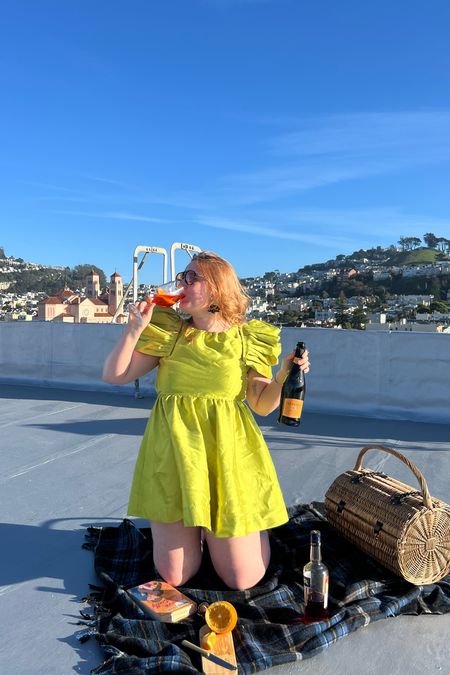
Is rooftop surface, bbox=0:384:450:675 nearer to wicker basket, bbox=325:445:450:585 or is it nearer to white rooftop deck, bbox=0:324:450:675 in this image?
white rooftop deck, bbox=0:324:450:675

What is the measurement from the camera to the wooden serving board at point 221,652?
5.84 ft

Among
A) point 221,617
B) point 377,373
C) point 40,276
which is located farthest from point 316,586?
point 40,276

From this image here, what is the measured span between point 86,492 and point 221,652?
1785 mm

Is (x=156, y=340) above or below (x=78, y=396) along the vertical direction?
above

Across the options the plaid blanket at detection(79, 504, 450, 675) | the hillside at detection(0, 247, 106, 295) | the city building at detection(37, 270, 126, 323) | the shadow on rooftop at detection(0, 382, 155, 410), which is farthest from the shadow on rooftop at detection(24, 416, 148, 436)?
the hillside at detection(0, 247, 106, 295)

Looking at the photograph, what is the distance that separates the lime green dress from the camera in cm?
220

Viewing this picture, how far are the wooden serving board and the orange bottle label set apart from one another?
861 mm

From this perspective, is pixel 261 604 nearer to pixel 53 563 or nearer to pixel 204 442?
pixel 204 442

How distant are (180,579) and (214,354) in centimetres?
92

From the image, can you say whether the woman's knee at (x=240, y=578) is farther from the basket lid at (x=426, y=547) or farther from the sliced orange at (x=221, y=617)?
the basket lid at (x=426, y=547)

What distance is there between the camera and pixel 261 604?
2.17 m

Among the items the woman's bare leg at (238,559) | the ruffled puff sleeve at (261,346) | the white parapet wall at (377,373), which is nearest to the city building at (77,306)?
the white parapet wall at (377,373)

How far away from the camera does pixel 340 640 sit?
2.00 m

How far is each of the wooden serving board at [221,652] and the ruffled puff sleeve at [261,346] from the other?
1.03m
